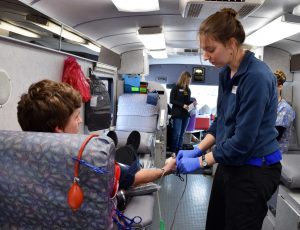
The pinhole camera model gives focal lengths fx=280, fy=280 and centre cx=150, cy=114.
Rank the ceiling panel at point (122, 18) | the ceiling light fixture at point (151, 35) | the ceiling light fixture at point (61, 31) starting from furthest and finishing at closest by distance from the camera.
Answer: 1. the ceiling light fixture at point (151, 35)
2. the ceiling panel at point (122, 18)
3. the ceiling light fixture at point (61, 31)

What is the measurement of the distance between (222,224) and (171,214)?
1.69 m

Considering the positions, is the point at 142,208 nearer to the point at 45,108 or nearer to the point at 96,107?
the point at 45,108

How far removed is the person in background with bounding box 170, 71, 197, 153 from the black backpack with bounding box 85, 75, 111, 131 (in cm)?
259

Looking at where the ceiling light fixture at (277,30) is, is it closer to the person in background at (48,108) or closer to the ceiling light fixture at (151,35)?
the ceiling light fixture at (151,35)

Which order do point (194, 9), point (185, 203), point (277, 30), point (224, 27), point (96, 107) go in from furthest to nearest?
point (277, 30), point (185, 203), point (96, 107), point (194, 9), point (224, 27)

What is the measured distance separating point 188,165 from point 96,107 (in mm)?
1780

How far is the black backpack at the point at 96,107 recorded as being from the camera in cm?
304

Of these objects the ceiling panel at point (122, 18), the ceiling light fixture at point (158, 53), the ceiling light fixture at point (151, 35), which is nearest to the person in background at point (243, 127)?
the ceiling panel at point (122, 18)

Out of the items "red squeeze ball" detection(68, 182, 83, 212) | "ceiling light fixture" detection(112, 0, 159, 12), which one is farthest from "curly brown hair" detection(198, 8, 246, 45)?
"ceiling light fixture" detection(112, 0, 159, 12)

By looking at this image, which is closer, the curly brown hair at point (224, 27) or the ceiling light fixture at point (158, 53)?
the curly brown hair at point (224, 27)

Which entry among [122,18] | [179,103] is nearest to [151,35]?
[122,18]

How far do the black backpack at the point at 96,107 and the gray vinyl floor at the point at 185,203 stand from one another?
1062 millimetres

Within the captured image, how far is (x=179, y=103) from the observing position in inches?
223

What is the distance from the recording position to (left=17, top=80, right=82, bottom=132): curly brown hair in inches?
48.3
